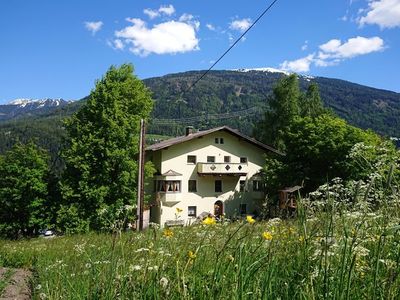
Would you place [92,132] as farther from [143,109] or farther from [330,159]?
[330,159]

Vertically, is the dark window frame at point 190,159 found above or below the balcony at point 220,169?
above

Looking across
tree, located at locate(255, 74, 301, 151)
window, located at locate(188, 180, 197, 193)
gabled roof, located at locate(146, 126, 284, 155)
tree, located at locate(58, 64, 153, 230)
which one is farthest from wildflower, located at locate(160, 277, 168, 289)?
tree, located at locate(255, 74, 301, 151)

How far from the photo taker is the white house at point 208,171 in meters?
45.4

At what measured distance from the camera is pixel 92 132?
35.5 meters

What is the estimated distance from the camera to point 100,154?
116ft

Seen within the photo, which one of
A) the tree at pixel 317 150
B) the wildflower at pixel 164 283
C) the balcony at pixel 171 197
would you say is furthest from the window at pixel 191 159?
the wildflower at pixel 164 283

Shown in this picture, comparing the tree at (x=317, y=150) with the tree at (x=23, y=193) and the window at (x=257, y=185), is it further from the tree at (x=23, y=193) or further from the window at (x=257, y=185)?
the tree at (x=23, y=193)

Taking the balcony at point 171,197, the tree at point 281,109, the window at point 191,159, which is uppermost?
the tree at point 281,109

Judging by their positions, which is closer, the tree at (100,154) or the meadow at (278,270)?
the meadow at (278,270)

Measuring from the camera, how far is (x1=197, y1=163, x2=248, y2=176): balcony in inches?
1831

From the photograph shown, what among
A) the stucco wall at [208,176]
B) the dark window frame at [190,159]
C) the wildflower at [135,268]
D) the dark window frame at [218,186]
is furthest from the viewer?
the dark window frame at [218,186]

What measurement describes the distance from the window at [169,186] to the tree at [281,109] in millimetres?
13697

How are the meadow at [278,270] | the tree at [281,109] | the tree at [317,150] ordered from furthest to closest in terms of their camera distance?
the tree at [281,109] < the tree at [317,150] < the meadow at [278,270]

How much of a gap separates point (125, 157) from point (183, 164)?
496 inches
